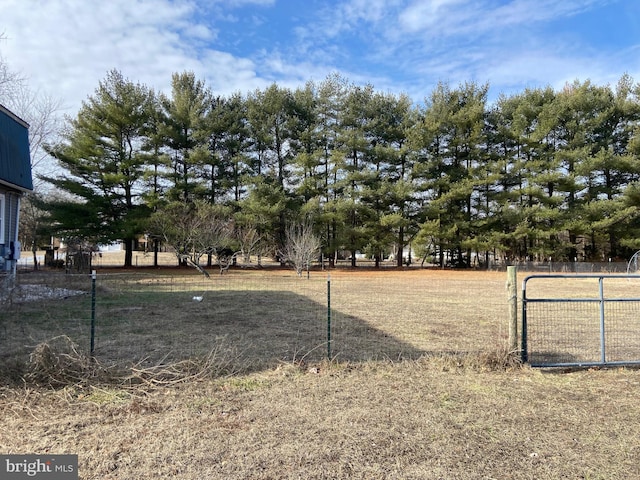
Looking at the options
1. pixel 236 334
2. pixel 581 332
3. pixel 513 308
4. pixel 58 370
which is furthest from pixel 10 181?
pixel 581 332

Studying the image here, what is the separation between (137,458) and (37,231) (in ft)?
91.6

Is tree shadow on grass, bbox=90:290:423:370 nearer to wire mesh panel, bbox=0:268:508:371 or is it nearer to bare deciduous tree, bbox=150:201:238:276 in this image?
wire mesh panel, bbox=0:268:508:371

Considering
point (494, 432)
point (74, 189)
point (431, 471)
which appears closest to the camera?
point (431, 471)

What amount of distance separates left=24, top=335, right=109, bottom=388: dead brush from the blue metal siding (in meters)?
11.7

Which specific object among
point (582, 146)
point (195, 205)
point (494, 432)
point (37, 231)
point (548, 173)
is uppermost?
point (582, 146)

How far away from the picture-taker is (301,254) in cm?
2112

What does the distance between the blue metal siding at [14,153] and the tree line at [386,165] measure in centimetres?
1074

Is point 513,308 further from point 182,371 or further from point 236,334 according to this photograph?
point 236,334

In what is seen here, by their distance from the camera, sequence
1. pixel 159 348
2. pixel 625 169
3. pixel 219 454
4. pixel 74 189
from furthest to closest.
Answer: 1. pixel 625 169
2. pixel 74 189
3. pixel 159 348
4. pixel 219 454

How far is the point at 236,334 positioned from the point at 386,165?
Answer: 27.3 m

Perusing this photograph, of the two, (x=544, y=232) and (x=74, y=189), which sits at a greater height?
(x=74, y=189)

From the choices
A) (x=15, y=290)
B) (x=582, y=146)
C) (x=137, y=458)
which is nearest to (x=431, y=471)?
(x=137, y=458)

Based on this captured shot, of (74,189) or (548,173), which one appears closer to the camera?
(74,189)

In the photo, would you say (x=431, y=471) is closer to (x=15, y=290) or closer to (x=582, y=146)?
(x=15, y=290)
